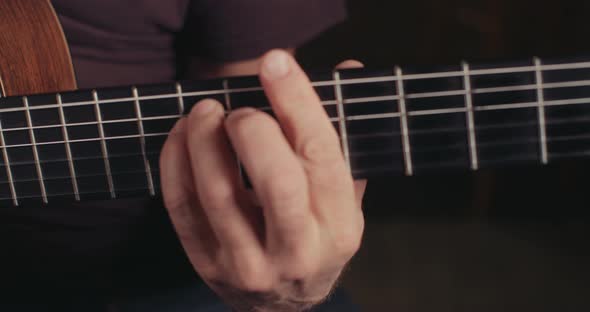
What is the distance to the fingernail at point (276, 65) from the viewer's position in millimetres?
492

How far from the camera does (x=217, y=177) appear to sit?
52cm

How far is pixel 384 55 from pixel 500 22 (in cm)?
35

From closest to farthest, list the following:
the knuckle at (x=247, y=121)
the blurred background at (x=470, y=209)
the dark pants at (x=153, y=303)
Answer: the knuckle at (x=247, y=121) < the dark pants at (x=153, y=303) < the blurred background at (x=470, y=209)

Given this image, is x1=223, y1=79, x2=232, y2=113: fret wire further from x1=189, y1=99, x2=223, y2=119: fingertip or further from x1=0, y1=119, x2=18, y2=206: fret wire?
x1=0, y1=119, x2=18, y2=206: fret wire

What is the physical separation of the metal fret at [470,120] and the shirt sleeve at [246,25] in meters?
0.37

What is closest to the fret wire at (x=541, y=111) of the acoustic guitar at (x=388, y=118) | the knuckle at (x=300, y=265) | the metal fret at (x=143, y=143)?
the acoustic guitar at (x=388, y=118)

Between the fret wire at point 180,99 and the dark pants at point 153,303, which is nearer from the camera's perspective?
the fret wire at point 180,99

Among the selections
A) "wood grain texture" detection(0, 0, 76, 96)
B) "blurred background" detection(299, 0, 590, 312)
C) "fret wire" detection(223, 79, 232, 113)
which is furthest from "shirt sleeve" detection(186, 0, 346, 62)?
"blurred background" detection(299, 0, 590, 312)

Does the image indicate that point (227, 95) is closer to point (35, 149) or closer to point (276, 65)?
point (276, 65)

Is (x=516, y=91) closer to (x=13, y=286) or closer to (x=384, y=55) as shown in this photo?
(x=13, y=286)

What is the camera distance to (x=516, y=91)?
1.71ft

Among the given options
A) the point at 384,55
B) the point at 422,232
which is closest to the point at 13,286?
the point at 422,232

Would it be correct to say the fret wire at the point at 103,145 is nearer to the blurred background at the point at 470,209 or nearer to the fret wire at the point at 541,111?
the fret wire at the point at 541,111

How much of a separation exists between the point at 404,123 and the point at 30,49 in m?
0.41
